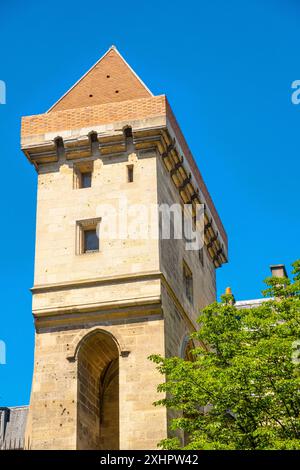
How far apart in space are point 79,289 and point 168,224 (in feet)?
15.5

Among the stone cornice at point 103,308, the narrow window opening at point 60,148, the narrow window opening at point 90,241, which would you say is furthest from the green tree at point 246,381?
the narrow window opening at point 60,148

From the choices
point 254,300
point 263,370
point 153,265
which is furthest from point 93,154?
point 254,300

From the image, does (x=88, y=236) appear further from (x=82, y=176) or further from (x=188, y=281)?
(x=188, y=281)

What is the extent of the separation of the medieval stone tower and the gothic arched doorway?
0.16 feet

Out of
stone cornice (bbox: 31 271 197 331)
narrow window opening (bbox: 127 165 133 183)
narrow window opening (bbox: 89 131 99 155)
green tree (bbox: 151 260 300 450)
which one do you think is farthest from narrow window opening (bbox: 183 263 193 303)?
green tree (bbox: 151 260 300 450)

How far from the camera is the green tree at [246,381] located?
108 ft

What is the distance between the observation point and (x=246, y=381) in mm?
33562

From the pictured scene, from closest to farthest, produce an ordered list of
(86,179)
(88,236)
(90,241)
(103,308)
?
(103,308) < (90,241) < (88,236) < (86,179)

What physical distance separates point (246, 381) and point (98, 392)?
35.6ft

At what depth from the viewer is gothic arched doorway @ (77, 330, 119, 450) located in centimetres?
4081

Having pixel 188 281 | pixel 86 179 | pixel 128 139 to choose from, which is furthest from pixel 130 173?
pixel 188 281

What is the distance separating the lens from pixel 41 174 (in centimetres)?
4469

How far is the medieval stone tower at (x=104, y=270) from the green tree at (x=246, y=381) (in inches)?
155

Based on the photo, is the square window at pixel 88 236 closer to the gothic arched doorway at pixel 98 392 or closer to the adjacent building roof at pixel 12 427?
the gothic arched doorway at pixel 98 392
